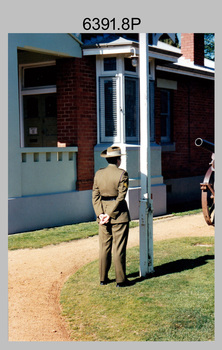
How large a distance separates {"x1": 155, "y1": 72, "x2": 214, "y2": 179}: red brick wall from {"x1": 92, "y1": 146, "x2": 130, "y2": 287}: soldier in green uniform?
959 centimetres

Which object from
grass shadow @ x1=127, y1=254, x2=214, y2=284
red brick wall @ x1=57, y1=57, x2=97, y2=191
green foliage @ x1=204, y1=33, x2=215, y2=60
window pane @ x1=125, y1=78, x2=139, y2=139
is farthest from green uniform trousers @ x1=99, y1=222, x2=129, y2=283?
green foliage @ x1=204, y1=33, x2=215, y2=60

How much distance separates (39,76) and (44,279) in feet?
24.9

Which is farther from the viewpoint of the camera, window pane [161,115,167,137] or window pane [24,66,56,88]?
window pane [161,115,167,137]

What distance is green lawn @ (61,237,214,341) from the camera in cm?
526

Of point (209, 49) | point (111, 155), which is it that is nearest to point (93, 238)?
point (111, 155)

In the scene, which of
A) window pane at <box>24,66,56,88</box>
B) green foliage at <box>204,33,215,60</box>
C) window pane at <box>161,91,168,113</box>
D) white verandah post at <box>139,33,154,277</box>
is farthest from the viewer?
green foliage at <box>204,33,215,60</box>

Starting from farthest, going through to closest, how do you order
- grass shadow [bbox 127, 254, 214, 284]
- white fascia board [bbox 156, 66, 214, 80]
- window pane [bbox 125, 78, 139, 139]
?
white fascia board [bbox 156, 66, 214, 80]
window pane [bbox 125, 78, 139, 139]
grass shadow [bbox 127, 254, 214, 284]

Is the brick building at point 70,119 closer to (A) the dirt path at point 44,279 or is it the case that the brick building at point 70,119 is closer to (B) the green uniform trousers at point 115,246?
(A) the dirt path at point 44,279

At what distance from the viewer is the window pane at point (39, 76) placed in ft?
44.0

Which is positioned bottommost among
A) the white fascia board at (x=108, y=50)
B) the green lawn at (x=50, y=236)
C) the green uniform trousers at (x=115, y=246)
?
the green lawn at (x=50, y=236)

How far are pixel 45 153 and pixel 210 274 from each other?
225 inches

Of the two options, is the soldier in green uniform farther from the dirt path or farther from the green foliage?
the green foliage

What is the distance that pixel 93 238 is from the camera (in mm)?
10469

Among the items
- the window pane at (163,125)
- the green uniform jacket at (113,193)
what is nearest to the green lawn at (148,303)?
the green uniform jacket at (113,193)
